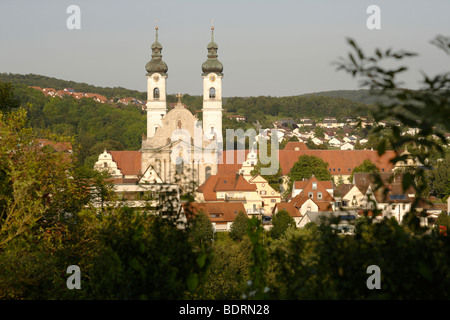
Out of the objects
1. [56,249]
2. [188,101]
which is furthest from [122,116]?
[56,249]

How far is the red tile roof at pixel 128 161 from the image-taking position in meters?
64.2

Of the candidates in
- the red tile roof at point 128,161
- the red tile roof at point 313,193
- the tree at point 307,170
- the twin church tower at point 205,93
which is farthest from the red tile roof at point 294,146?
the red tile roof at point 313,193

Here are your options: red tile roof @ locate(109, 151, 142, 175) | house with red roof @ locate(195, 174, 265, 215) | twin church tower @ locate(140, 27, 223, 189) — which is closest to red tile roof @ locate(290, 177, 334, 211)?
house with red roof @ locate(195, 174, 265, 215)

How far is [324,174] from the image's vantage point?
61.4 m

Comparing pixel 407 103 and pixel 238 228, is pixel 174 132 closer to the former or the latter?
pixel 238 228

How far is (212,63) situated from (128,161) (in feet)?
42.3

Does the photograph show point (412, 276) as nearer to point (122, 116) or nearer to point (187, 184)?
point (187, 184)

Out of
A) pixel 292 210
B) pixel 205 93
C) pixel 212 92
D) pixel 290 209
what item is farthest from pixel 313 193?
pixel 205 93

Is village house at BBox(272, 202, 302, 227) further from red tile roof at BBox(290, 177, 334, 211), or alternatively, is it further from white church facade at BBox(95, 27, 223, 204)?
white church facade at BBox(95, 27, 223, 204)

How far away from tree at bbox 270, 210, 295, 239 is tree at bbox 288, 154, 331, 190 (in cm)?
2133

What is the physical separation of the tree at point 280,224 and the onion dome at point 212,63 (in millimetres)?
27651

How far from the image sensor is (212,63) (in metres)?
64.6

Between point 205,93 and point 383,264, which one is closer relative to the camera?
point 383,264
